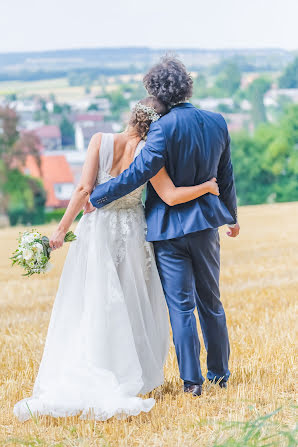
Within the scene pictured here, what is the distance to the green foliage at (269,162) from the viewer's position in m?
29.7

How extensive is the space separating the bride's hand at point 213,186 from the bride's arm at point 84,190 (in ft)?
1.97

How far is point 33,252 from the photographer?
4.07m

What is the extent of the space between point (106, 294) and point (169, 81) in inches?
45.4

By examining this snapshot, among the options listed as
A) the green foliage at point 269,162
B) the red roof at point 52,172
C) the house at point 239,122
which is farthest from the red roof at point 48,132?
the green foliage at point 269,162

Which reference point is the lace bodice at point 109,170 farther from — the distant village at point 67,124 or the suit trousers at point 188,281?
the distant village at point 67,124

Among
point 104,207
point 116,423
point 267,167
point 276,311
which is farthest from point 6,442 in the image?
point 267,167

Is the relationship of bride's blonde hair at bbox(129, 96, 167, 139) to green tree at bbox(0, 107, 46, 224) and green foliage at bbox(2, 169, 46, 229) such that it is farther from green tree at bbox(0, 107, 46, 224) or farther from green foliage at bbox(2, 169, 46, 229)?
green tree at bbox(0, 107, 46, 224)

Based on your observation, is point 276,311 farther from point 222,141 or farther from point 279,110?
point 279,110

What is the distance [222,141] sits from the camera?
164 inches

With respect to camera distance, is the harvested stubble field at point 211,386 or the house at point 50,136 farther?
the house at point 50,136

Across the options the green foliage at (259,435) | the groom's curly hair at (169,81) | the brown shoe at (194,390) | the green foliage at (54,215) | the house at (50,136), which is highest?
the groom's curly hair at (169,81)

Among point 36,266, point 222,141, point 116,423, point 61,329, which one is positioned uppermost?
point 222,141

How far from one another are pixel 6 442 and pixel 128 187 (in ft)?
4.50

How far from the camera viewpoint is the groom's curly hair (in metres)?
3.99
